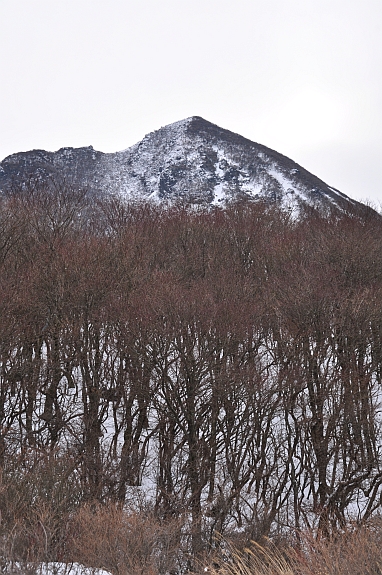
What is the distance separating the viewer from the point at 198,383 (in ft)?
51.1

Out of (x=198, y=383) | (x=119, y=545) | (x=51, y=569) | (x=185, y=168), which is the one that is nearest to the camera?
(x=51, y=569)

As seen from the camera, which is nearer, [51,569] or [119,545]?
[51,569]

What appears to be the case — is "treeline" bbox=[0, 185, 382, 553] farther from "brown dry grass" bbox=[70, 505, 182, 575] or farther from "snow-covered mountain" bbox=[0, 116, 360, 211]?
"snow-covered mountain" bbox=[0, 116, 360, 211]

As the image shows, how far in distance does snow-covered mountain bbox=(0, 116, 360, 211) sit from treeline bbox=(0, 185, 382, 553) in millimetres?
44397

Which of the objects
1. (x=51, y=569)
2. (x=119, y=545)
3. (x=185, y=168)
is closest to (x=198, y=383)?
(x=119, y=545)

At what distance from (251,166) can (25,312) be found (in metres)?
67.9

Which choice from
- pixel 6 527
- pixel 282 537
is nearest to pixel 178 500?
pixel 282 537

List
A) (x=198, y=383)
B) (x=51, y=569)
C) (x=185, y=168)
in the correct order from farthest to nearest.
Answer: (x=185, y=168)
(x=198, y=383)
(x=51, y=569)

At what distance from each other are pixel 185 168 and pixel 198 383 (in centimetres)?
6793

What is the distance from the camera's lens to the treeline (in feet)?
51.0

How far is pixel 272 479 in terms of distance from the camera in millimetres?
17938

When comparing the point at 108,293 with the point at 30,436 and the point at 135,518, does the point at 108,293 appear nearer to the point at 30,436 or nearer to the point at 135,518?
the point at 30,436

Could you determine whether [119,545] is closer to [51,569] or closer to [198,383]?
[51,569]

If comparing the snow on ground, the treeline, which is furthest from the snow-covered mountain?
the snow on ground
